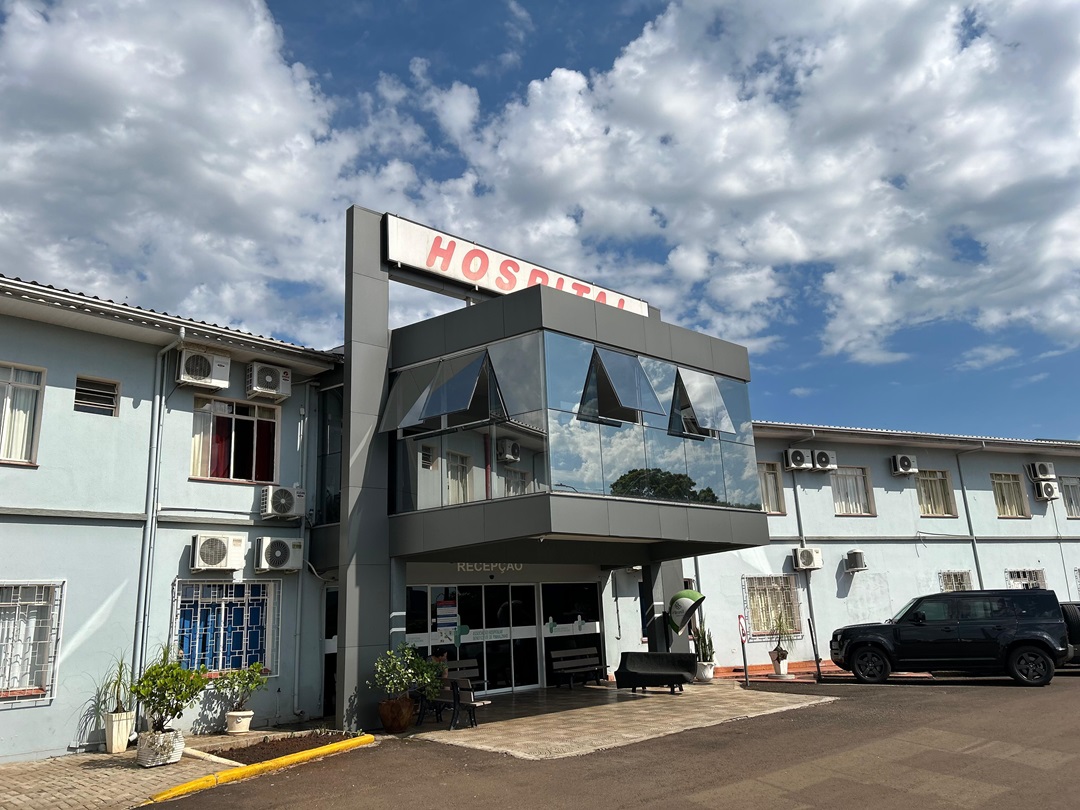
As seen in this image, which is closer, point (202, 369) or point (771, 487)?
point (202, 369)

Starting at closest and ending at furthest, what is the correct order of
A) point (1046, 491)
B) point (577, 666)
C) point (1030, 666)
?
point (1030, 666) < point (577, 666) < point (1046, 491)

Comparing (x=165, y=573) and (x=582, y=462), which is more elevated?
(x=582, y=462)

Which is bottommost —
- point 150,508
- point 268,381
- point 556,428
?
point 150,508

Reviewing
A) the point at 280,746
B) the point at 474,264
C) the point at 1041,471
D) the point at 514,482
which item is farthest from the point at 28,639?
the point at 1041,471

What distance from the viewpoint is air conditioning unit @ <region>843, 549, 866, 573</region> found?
2233cm

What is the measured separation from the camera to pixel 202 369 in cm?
1398

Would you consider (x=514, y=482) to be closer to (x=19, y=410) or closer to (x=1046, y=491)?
(x=19, y=410)

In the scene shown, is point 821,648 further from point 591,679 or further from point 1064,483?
point 1064,483

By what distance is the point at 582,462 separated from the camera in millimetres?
12805

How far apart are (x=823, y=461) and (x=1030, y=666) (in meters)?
7.58

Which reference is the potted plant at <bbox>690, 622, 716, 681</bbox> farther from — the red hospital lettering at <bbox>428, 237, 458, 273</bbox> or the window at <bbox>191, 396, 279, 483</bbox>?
the window at <bbox>191, 396, 279, 483</bbox>

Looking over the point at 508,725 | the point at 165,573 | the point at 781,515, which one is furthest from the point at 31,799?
the point at 781,515

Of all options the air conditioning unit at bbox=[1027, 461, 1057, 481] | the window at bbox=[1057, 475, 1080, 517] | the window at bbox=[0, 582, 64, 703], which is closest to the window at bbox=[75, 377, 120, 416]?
the window at bbox=[0, 582, 64, 703]

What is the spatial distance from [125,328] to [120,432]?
163 cm
